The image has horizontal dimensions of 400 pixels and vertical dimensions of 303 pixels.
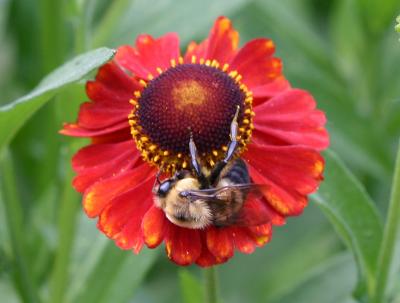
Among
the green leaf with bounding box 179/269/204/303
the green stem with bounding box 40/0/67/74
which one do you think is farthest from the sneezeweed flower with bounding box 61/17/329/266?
the green stem with bounding box 40/0/67/74

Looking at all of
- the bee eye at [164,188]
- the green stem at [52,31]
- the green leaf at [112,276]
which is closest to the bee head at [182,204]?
the bee eye at [164,188]

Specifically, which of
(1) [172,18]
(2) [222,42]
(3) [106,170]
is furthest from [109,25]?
(3) [106,170]

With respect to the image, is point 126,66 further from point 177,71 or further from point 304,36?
point 304,36

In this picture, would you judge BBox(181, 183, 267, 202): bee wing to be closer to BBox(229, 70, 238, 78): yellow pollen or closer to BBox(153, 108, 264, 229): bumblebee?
BBox(153, 108, 264, 229): bumblebee

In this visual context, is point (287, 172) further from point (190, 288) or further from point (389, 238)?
point (190, 288)

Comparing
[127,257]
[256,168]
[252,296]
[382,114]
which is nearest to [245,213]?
[256,168]

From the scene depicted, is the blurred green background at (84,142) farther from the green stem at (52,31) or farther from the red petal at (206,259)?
the red petal at (206,259)
